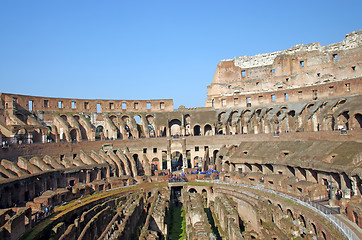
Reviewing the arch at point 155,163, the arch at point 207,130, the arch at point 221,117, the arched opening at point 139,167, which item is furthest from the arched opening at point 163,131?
the arch at point 221,117

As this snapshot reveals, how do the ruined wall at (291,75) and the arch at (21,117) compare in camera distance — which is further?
the ruined wall at (291,75)

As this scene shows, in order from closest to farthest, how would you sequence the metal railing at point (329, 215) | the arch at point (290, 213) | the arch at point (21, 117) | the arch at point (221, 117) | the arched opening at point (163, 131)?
the metal railing at point (329, 215), the arch at point (290, 213), the arch at point (21, 117), the arched opening at point (163, 131), the arch at point (221, 117)

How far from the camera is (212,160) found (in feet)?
147

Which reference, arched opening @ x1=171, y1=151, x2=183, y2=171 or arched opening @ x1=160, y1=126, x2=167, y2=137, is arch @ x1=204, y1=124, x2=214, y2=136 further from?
arched opening @ x1=160, y1=126, x2=167, y2=137

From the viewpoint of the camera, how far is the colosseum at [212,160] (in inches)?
858

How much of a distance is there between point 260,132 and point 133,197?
21638mm

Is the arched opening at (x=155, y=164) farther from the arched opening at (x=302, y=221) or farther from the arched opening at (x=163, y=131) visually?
the arched opening at (x=302, y=221)

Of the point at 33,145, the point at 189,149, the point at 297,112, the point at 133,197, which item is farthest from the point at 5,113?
the point at 297,112

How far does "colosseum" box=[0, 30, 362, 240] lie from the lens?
71.5 feet

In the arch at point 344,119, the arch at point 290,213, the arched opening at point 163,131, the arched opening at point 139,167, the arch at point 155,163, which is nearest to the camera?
the arch at point 290,213

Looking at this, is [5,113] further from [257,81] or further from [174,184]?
[257,81]

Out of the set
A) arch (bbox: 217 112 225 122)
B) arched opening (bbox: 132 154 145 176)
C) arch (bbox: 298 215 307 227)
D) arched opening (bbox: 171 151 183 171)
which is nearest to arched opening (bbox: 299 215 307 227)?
arch (bbox: 298 215 307 227)

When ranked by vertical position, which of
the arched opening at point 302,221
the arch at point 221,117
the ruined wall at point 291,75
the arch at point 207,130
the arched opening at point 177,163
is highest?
the ruined wall at point 291,75

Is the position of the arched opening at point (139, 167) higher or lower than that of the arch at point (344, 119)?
lower
